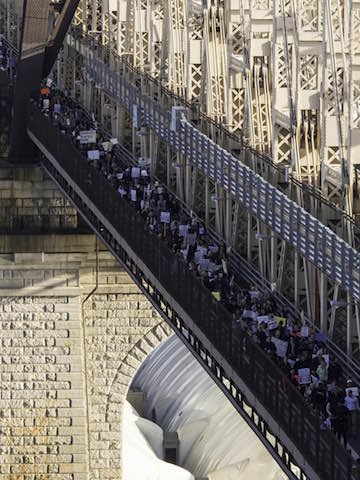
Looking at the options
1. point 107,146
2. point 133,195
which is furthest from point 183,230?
point 107,146

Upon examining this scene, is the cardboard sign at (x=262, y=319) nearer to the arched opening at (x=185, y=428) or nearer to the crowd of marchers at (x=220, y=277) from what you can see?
the crowd of marchers at (x=220, y=277)

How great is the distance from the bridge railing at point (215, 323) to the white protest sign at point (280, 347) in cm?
58

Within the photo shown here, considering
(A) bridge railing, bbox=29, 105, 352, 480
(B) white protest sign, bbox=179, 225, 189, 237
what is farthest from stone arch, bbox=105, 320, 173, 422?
(B) white protest sign, bbox=179, 225, 189, 237

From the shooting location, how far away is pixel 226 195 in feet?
203

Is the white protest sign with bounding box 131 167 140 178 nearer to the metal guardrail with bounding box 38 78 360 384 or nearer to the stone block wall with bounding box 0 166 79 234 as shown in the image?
the metal guardrail with bounding box 38 78 360 384

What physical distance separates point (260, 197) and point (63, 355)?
20011mm

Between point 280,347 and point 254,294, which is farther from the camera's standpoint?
point 254,294

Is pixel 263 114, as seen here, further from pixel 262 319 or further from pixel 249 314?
pixel 262 319

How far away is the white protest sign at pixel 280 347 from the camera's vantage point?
160 ft

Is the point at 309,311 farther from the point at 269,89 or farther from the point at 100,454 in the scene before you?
the point at 100,454

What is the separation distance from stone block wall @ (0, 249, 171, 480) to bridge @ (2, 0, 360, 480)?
3.31 meters

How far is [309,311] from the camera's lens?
2078 inches

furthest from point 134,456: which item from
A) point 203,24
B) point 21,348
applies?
point 203,24

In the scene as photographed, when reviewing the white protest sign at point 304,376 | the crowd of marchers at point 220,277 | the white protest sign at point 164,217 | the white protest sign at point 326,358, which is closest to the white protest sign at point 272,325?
the crowd of marchers at point 220,277
